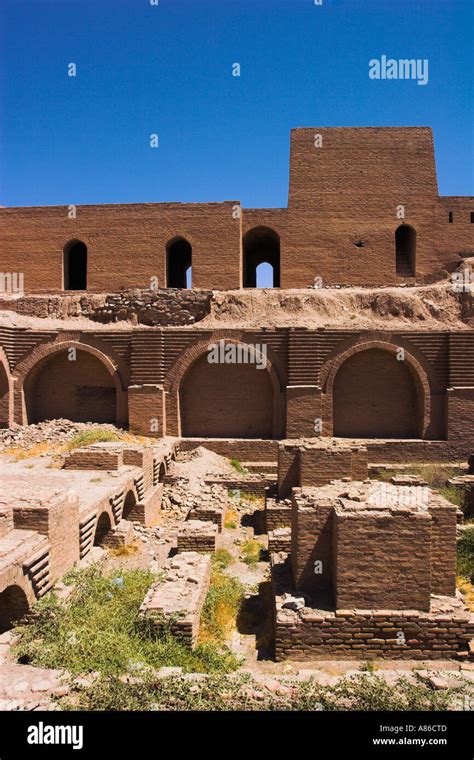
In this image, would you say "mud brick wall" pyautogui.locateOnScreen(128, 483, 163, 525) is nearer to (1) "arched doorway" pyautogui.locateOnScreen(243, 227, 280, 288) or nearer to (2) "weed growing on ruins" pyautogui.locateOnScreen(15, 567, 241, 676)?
(2) "weed growing on ruins" pyautogui.locateOnScreen(15, 567, 241, 676)

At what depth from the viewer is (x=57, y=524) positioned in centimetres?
672

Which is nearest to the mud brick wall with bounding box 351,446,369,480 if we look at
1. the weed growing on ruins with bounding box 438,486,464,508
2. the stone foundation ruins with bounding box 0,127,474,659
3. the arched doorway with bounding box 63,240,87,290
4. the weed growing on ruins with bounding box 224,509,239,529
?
the stone foundation ruins with bounding box 0,127,474,659

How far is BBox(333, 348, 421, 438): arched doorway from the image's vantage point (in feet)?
49.5

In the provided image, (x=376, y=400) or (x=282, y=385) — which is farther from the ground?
(x=282, y=385)

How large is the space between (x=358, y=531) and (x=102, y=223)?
15.8 metres

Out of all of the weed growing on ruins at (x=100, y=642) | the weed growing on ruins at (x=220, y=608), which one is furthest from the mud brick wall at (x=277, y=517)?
the weed growing on ruins at (x=100, y=642)

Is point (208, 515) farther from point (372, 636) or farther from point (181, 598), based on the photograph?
point (372, 636)

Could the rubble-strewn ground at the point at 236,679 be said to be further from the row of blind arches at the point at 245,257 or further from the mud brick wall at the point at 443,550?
the row of blind arches at the point at 245,257

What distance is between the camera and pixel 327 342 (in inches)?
577

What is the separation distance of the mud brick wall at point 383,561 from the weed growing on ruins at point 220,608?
153 cm

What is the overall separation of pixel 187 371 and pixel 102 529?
6686 mm

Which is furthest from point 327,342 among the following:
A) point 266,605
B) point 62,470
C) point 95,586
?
point 95,586

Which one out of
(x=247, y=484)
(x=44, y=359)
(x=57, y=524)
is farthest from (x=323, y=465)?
(x=44, y=359)

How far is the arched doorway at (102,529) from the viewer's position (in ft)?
29.5
